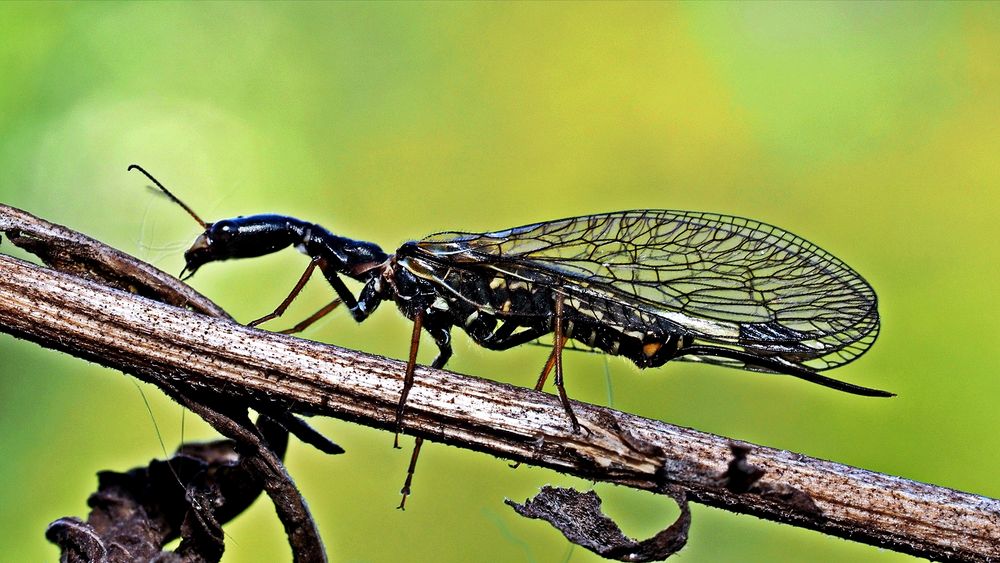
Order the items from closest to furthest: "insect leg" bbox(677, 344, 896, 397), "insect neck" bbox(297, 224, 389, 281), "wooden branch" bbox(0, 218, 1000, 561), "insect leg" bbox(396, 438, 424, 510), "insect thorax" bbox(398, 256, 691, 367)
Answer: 1. "wooden branch" bbox(0, 218, 1000, 561)
2. "insect leg" bbox(677, 344, 896, 397)
3. "insect thorax" bbox(398, 256, 691, 367)
4. "insect leg" bbox(396, 438, 424, 510)
5. "insect neck" bbox(297, 224, 389, 281)

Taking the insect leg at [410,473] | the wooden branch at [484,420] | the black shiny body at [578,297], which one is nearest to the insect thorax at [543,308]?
the black shiny body at [578,297]

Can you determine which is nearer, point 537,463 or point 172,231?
point 537,463

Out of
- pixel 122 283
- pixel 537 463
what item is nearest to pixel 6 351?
pixel 122 283

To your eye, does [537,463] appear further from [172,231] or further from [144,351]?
[172,231]

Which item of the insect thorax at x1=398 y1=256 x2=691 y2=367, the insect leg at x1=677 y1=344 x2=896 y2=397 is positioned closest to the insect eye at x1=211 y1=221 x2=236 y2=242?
the insect thorax at x1=398 y1=256 x2=691 y2=367

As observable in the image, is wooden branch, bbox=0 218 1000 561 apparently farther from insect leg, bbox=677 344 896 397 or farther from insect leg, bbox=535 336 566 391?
insect leg, bbox=535 336 566 391

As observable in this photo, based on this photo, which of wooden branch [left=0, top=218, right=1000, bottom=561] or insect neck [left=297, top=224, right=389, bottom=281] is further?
insect neck [left=297, top=224, right=389, bottom=281]

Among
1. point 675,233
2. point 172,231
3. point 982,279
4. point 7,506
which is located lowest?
point 7,506

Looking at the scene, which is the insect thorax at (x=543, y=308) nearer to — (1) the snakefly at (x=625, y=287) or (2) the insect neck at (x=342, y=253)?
(1) the snakefly at (x=625, y=287)
